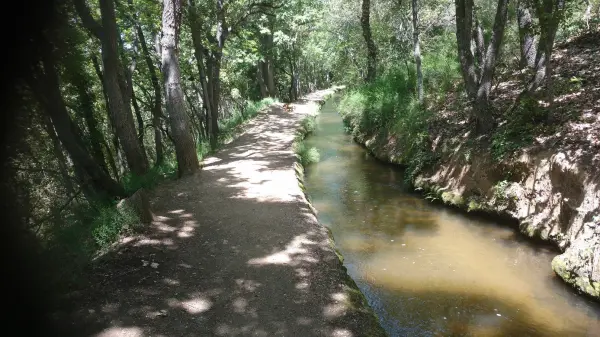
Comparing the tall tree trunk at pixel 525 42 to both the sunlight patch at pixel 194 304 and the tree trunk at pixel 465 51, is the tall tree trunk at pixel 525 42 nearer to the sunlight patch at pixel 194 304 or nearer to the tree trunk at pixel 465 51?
the tree trunk at pixel 465 51

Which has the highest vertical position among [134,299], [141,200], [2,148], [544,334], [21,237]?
[2,148]

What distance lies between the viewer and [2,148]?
64.4 inches

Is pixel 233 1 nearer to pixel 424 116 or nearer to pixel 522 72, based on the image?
pixel 424 116

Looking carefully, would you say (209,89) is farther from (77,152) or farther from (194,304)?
(194,304)

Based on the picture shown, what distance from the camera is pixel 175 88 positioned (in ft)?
30.2

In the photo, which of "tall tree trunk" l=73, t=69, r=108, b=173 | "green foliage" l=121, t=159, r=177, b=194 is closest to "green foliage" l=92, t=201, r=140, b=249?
"green foliage" l=121, t=159, r=177, b=194

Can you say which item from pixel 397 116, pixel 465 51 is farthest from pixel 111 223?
pixel 397 116

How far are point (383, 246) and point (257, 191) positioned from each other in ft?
10.0

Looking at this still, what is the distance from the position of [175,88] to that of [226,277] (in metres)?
5.71

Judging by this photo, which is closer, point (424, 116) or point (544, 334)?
point (544, 334)

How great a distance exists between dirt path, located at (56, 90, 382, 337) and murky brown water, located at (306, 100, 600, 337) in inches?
44.3

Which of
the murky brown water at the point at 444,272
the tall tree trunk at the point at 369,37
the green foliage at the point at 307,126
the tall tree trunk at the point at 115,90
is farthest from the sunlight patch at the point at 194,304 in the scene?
the tall tree trunk at the point at 369,37

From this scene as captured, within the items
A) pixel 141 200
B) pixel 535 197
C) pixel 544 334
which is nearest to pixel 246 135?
pixel 141 200

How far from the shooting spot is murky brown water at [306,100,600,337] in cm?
525
